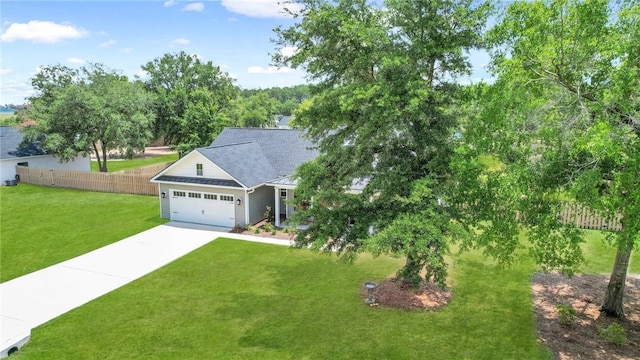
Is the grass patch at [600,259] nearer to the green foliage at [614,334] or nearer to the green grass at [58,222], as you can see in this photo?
the green foliage at [614,334]

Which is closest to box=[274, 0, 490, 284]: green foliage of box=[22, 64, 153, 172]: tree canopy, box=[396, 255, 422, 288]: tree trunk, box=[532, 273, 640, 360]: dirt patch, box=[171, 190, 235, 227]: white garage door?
box=[396, 255, 422, 288]: tree trunk

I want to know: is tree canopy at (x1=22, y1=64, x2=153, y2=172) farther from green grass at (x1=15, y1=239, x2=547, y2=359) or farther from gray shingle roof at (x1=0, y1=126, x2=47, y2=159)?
green grass at (x1=15, y1=239, x2=547, y2=359)

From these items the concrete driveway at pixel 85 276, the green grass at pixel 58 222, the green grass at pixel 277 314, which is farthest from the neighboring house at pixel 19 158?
the concrete driveway at pixel 85 276

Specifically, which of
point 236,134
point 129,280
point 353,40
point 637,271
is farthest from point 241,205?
point 637,271

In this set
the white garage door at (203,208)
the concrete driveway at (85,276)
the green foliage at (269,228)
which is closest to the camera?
the concrete driveway at (85,276)

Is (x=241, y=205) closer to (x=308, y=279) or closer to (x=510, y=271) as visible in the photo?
(x=308, y=279)

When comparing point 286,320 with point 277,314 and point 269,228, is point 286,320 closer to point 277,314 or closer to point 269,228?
point 277,314

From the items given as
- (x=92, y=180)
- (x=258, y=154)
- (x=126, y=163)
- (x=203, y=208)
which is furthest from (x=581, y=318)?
(x=126, y=163)
